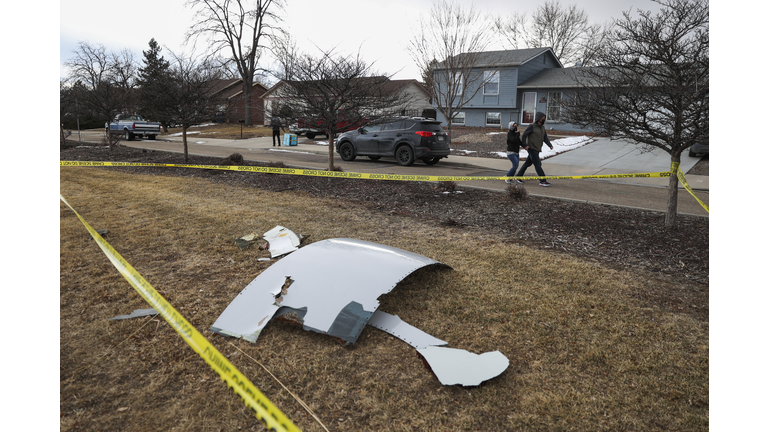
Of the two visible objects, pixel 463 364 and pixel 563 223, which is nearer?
pixel 463 364

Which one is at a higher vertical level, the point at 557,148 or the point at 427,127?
the point at 427,127

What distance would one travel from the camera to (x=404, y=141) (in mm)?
14969

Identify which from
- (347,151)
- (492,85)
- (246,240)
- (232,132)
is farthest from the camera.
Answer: (232,132)

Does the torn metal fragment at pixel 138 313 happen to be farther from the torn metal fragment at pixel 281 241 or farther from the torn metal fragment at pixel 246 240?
the torn metal fragment at pixel 246 240

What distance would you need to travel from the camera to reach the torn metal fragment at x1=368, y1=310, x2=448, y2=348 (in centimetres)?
341

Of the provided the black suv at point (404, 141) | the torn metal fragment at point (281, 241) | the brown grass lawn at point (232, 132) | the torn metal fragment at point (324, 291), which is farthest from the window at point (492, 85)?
the torn metal fragment at point (324, 291)

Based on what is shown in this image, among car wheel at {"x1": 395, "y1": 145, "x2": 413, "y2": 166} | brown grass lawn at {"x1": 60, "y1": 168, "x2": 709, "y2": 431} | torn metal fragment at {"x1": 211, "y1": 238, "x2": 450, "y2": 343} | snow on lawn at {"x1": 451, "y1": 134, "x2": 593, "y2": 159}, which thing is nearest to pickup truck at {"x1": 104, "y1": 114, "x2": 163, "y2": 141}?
car wheel at {"x1": 395, "y1": 145, "x2": 413, "y2": 166}

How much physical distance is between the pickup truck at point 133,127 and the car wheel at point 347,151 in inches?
681

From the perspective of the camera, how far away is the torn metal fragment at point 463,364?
116 inches

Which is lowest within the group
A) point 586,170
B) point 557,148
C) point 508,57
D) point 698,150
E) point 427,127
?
point 586,170

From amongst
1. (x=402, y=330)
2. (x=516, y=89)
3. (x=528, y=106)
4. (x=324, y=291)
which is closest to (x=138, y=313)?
(x=324, y=291)

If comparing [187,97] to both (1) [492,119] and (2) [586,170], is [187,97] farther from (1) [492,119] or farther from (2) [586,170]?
(1) [492,119]

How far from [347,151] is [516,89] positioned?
63.1ft

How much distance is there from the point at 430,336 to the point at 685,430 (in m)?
1.65
